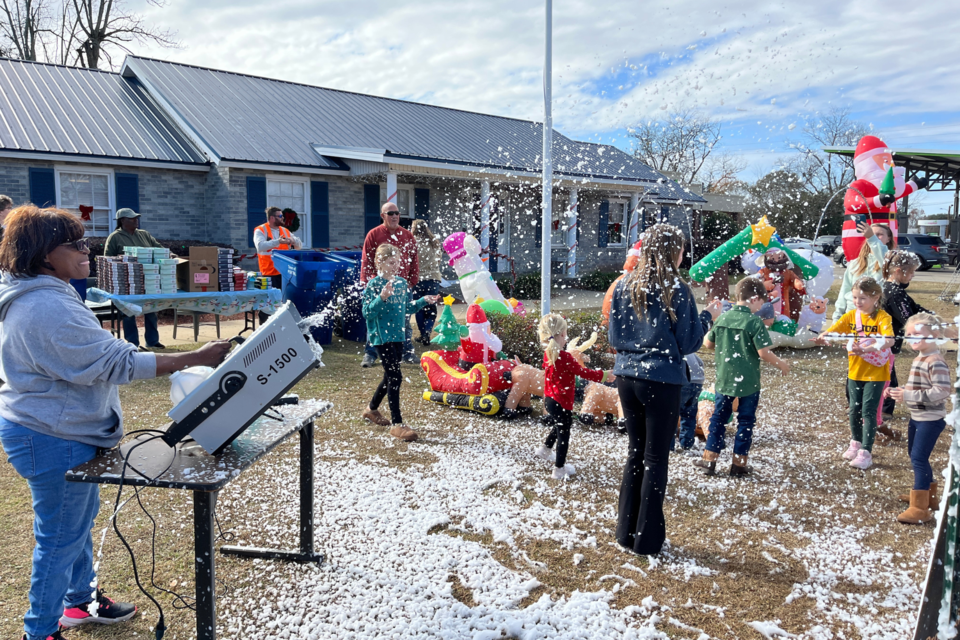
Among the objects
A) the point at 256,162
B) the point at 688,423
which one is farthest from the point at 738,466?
the point at 256,162

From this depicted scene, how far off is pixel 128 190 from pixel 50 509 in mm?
13309

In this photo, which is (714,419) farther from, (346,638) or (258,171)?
(258,171)

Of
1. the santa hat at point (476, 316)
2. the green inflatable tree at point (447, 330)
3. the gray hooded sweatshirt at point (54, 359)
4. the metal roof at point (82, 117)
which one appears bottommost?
the green inflatable tree at point (447, 330)

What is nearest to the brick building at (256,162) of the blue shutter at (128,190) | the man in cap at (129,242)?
the blue shutter at (128,190)

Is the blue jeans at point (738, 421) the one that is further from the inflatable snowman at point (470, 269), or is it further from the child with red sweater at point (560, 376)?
the inflatable snowman at point (470, 269)

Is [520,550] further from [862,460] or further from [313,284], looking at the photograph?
[313,284]

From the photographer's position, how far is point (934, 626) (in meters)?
2.08

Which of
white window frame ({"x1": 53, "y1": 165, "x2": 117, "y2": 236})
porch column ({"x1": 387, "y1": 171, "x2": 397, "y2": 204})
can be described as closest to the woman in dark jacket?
porch column ({"x1": 387, "y1": 171, "x2": 397, "y2": 204})

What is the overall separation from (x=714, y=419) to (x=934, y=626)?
2.70 meters

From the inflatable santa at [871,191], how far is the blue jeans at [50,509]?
34.3ft

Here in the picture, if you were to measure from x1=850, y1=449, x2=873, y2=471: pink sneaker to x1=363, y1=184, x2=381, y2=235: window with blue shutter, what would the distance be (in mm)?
13607

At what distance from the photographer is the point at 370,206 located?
16969 mm

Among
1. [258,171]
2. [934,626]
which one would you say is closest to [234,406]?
[934,626]

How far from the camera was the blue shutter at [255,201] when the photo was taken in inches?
581
